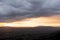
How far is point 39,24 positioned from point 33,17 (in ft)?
1.21

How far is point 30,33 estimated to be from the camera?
6961 mm

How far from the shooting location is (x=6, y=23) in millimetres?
6934

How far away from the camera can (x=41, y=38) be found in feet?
21.7

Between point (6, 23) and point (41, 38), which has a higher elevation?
point (6, 23)

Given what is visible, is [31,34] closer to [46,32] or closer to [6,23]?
[46,32]

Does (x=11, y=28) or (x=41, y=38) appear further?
(x=11, y=28)

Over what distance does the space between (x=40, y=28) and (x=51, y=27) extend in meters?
0.40

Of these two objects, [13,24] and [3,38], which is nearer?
[3,38]

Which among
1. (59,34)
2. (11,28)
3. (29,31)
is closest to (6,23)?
(11,28)

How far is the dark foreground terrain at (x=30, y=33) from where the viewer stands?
6.64 meters

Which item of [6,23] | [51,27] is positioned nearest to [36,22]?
[51,27]

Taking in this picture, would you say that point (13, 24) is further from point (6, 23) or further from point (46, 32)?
point (46, 32)

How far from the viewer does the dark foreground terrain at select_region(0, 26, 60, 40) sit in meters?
6.64

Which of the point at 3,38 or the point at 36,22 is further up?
the point at 36,22
